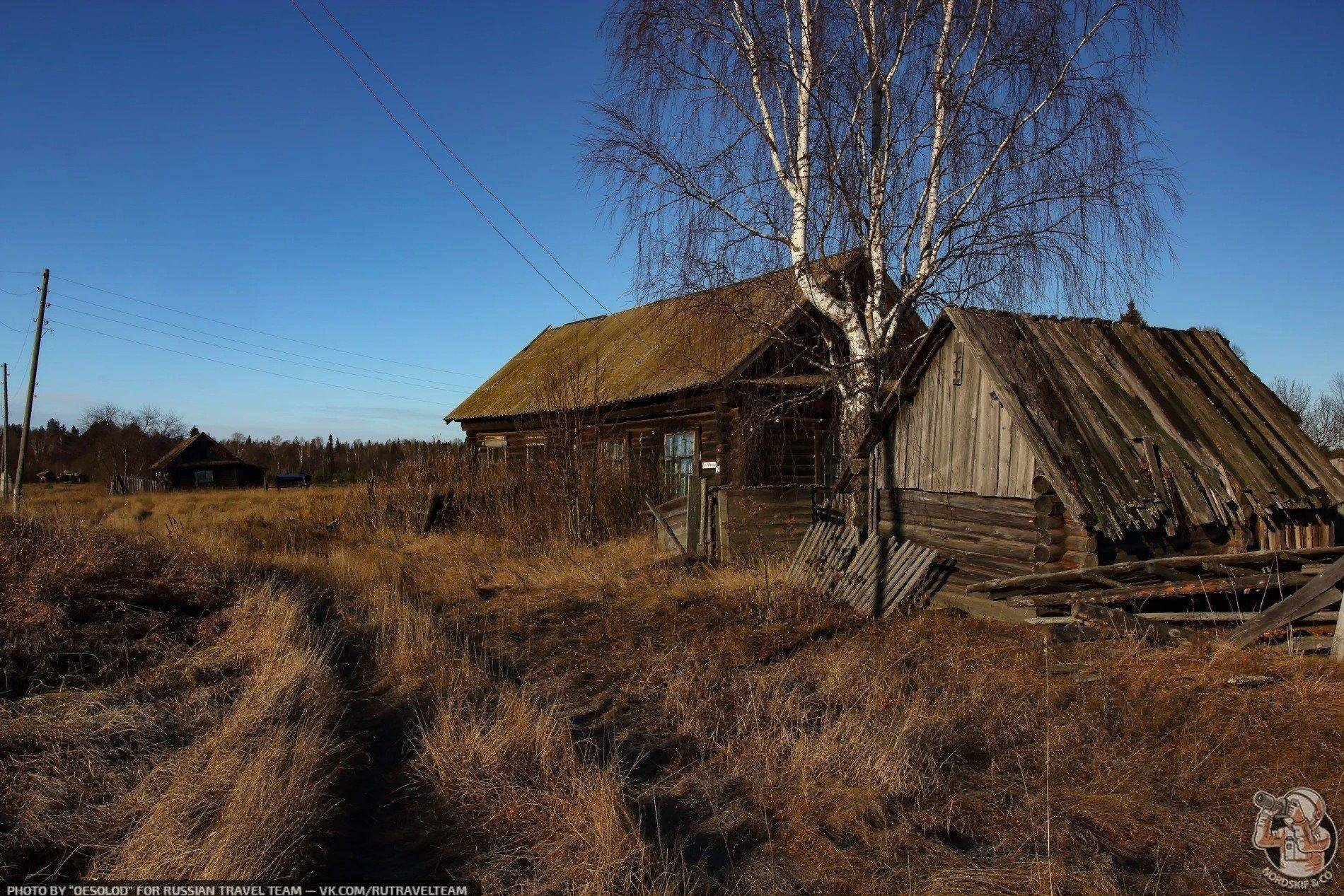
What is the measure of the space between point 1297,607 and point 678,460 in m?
12.2

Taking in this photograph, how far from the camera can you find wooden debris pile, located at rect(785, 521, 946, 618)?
9094 millimetres

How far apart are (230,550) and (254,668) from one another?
7691 mm

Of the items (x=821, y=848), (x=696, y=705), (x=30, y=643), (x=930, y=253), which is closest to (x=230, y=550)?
(x=30, y=643)

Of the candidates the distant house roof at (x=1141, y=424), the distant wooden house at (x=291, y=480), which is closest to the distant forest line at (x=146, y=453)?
the distant wooden house at (x=291, y=480)

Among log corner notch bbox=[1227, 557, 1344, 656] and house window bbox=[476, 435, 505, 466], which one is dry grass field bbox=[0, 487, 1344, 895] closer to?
log corner notch bbox=[1227, 557, 1344, 656]

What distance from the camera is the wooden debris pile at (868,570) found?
9094 millimetres

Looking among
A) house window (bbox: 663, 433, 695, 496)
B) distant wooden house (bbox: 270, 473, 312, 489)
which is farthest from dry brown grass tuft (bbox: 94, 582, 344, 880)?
distant wooden house (bbox: 270, 473, 312, 489)

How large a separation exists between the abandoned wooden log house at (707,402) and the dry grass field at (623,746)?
346cm

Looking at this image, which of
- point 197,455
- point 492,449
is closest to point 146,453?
point 197,455

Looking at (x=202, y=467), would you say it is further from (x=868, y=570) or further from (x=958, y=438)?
(x=958, y=438)

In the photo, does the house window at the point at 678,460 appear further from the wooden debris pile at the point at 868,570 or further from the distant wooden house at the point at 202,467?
the distant wooden house at the point at 202,467

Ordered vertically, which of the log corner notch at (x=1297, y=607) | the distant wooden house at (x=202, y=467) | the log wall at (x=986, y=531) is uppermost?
the distant wooden house at (x=202, y=467)

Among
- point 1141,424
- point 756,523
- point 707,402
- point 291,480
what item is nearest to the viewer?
point 1141,424

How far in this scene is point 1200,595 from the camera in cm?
827
